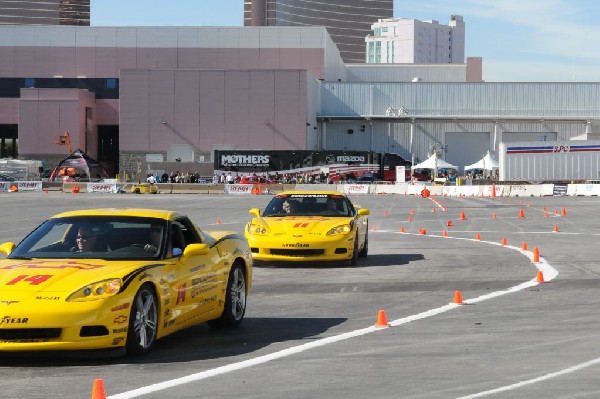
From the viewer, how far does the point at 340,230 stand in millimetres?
19625

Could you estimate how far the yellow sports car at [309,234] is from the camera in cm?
1934

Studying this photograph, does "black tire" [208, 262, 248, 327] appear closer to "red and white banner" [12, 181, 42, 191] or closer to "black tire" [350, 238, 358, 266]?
"black tire" [350, 238, 358, 266]

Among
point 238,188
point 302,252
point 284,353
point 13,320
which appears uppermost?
point 13,320

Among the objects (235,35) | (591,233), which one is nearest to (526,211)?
(591,233)

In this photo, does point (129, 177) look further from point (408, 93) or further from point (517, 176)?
point (517, 176)

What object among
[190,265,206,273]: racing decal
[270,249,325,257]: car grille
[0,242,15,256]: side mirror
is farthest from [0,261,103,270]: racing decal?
[270,249,325,257]: car grille

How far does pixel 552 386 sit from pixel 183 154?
88.8 metres

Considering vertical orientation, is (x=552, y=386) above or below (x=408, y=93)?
below

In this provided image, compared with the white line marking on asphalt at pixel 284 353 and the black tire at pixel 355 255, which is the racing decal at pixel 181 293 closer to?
the white line marking on asphalt at pixel 284 353

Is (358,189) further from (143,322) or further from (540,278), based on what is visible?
(143,322)

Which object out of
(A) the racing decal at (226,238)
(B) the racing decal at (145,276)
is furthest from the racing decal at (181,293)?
(A) the racing decal at (226,238)

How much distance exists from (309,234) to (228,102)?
77.5 m

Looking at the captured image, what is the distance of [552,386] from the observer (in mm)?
8062

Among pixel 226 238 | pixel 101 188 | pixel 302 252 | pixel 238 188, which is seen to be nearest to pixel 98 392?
pixel 226 238
